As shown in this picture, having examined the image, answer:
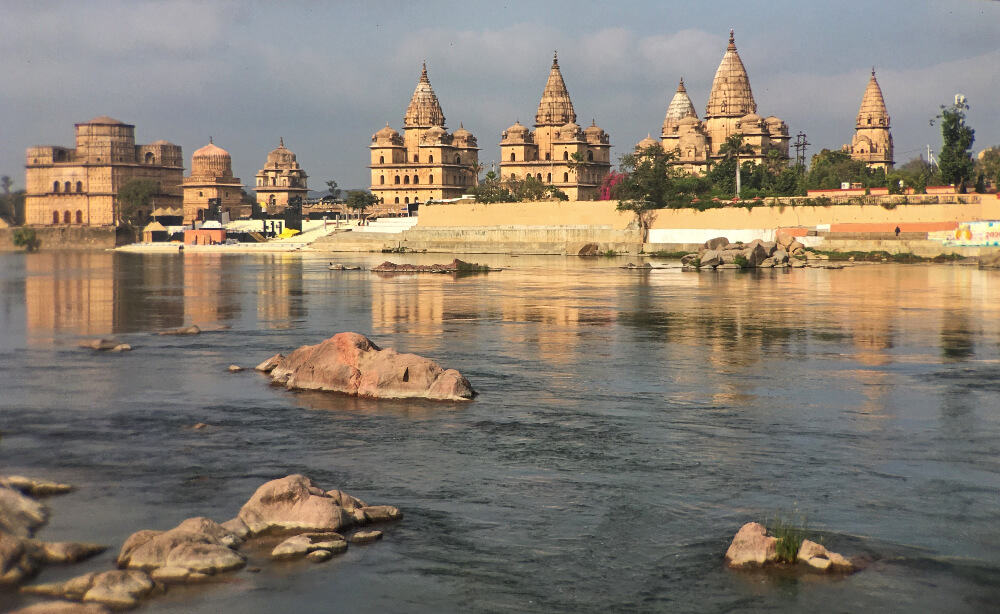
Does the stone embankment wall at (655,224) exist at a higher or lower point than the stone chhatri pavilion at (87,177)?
lower

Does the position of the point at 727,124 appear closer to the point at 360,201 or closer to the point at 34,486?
the point at 360,201

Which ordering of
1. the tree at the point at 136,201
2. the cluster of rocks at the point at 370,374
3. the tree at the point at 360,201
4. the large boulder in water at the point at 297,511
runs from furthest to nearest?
the tree at the point at 136,201 < the tree at the point at 360,201 < the cluster of rocks at the point at 370,374 < the large boulder in water at the point at 297,511

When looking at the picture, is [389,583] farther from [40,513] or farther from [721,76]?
[721,76]

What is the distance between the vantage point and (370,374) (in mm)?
15055

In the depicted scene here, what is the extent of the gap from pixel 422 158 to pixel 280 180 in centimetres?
3047

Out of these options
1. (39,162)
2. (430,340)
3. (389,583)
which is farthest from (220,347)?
(39,162)

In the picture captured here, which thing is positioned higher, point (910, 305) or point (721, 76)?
point (721, 76)

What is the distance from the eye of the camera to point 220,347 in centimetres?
2081

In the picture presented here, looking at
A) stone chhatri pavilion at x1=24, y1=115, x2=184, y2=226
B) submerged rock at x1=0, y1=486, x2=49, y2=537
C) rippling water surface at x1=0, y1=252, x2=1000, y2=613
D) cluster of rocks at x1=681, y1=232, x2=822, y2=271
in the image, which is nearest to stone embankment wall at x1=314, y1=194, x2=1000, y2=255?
cluster of rocks at x1=681, y1=232, x2=822, y2=271

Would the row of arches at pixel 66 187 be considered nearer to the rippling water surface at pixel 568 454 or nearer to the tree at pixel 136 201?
the tree at pixel 136 201

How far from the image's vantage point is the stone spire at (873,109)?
125 metres

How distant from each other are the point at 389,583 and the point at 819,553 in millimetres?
3279

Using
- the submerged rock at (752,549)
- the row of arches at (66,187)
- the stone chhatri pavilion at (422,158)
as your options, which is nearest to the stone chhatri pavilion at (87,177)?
the row of arches at (66,187)

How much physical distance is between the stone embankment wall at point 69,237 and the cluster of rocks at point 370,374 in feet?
365
